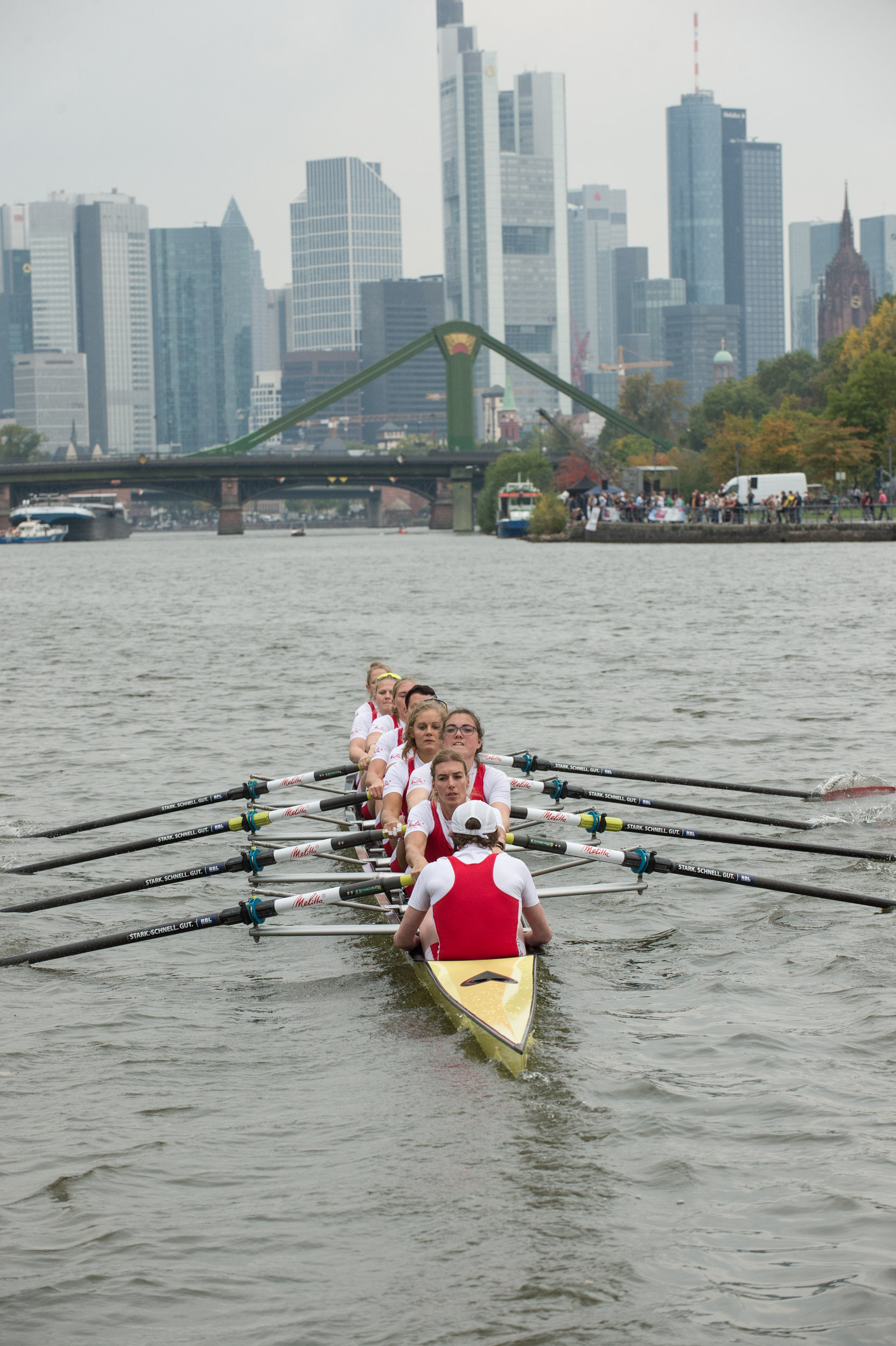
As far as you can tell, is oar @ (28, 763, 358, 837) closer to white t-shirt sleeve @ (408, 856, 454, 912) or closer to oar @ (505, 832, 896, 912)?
oar @ (505, 832, 896, 912)

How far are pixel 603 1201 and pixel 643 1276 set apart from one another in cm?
62

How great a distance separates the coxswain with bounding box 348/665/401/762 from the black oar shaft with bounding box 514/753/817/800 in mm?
1128

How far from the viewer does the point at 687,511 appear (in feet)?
302

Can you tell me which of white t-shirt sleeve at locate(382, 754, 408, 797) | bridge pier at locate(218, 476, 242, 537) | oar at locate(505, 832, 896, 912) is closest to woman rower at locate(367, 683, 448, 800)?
white t-shirt sleeve at locate(382, 754, 408, 797)

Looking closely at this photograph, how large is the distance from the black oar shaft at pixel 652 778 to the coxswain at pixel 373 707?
1128 millimetres

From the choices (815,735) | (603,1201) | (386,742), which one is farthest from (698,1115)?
(815,735)

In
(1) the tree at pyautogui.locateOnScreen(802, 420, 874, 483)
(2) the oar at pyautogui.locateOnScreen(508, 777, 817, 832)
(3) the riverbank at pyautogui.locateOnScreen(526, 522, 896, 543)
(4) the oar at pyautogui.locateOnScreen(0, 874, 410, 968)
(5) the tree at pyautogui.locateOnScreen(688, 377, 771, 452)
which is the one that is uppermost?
(5) the tree at pyautogui.locateOnScreen(688, 377, 771, 452)

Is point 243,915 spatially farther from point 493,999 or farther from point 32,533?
point 32,533

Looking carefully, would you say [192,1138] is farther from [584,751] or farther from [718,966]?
[584,751]

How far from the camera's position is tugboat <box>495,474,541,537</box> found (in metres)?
111

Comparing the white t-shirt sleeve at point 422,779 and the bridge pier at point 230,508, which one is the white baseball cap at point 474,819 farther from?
the bridge pier at point 230,508

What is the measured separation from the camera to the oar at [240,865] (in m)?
9.74

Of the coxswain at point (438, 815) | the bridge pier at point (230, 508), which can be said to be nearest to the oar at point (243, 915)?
the coxswain at point (438, 815)

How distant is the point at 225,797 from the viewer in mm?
12406
